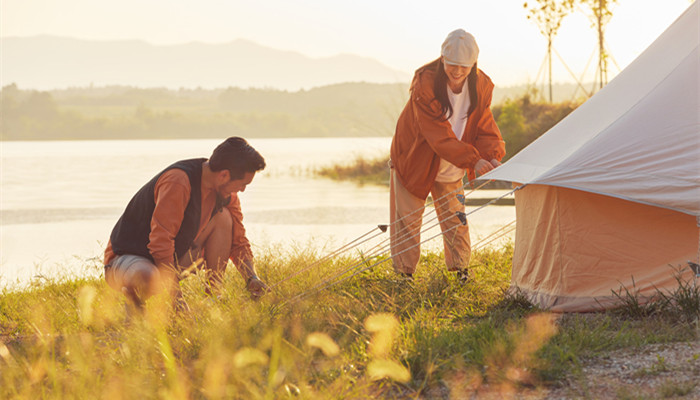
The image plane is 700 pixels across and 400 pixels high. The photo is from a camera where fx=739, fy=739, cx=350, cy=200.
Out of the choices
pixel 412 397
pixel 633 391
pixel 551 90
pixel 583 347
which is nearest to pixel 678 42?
pixel 583 347

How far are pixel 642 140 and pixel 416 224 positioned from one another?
4.85 ft

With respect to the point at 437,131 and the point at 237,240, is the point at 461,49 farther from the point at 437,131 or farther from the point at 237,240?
the point at 237,240

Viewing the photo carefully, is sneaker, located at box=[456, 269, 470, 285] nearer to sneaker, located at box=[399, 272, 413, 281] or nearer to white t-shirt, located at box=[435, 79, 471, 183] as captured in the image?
sneaker, located at box=[399, 272, 413, 281]

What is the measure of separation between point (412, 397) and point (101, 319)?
2324 millimetres

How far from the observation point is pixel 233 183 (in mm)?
3764

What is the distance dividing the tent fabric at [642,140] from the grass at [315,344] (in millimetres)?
591

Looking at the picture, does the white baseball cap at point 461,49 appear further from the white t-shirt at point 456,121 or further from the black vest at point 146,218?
the black vest at point 146,218

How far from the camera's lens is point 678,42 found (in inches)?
167

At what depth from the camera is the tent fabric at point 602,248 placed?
12.8ft

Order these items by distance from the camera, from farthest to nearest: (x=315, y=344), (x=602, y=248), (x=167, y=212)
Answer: (x=602, y=248), (x=167, y=212), (x=315, y=344)

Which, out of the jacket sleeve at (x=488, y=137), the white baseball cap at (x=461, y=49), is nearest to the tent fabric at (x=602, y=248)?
the jacket sleeve at (x=488, y=137)

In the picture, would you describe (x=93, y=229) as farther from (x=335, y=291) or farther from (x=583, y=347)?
(x=583, y=347)

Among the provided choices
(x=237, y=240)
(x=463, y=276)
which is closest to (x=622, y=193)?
(x=463, y=276)

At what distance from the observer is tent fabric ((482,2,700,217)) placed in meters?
3.68
